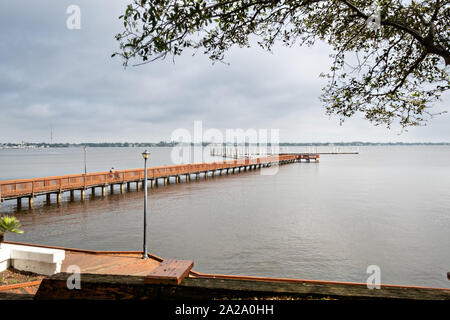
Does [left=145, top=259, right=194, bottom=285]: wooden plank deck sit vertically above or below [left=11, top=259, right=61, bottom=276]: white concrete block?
above

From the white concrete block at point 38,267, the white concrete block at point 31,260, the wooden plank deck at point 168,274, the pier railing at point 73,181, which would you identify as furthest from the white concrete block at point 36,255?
the pier railing at point 73,181

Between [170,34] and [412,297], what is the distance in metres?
5.20

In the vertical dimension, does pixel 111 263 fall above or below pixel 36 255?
below

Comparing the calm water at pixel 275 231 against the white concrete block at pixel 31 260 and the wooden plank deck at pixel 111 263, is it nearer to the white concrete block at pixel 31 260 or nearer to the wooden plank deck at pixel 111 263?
the wooden plank deck at pixel 111 263

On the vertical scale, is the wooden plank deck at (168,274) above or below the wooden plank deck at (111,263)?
above

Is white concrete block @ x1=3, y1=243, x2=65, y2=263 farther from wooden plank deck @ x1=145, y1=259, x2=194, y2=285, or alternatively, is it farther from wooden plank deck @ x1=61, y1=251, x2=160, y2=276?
wooden plank deck @ x1=145, y1=259, x2=194, y2=285

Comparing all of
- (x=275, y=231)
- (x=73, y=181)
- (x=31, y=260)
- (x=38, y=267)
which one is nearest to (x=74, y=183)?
(x=73, y=181)

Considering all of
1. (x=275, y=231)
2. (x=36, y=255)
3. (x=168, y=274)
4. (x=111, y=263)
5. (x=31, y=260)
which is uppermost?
(x=168, y=274)

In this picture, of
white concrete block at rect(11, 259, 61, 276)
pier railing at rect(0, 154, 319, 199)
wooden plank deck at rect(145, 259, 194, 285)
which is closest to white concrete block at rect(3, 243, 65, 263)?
white concrete block at rect(11, 259, 61, 276)

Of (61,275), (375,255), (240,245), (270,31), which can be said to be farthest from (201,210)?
(61,275)

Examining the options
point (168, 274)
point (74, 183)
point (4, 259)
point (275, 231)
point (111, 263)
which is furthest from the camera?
point (74, 183)

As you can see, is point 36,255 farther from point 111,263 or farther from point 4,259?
point 111,263
